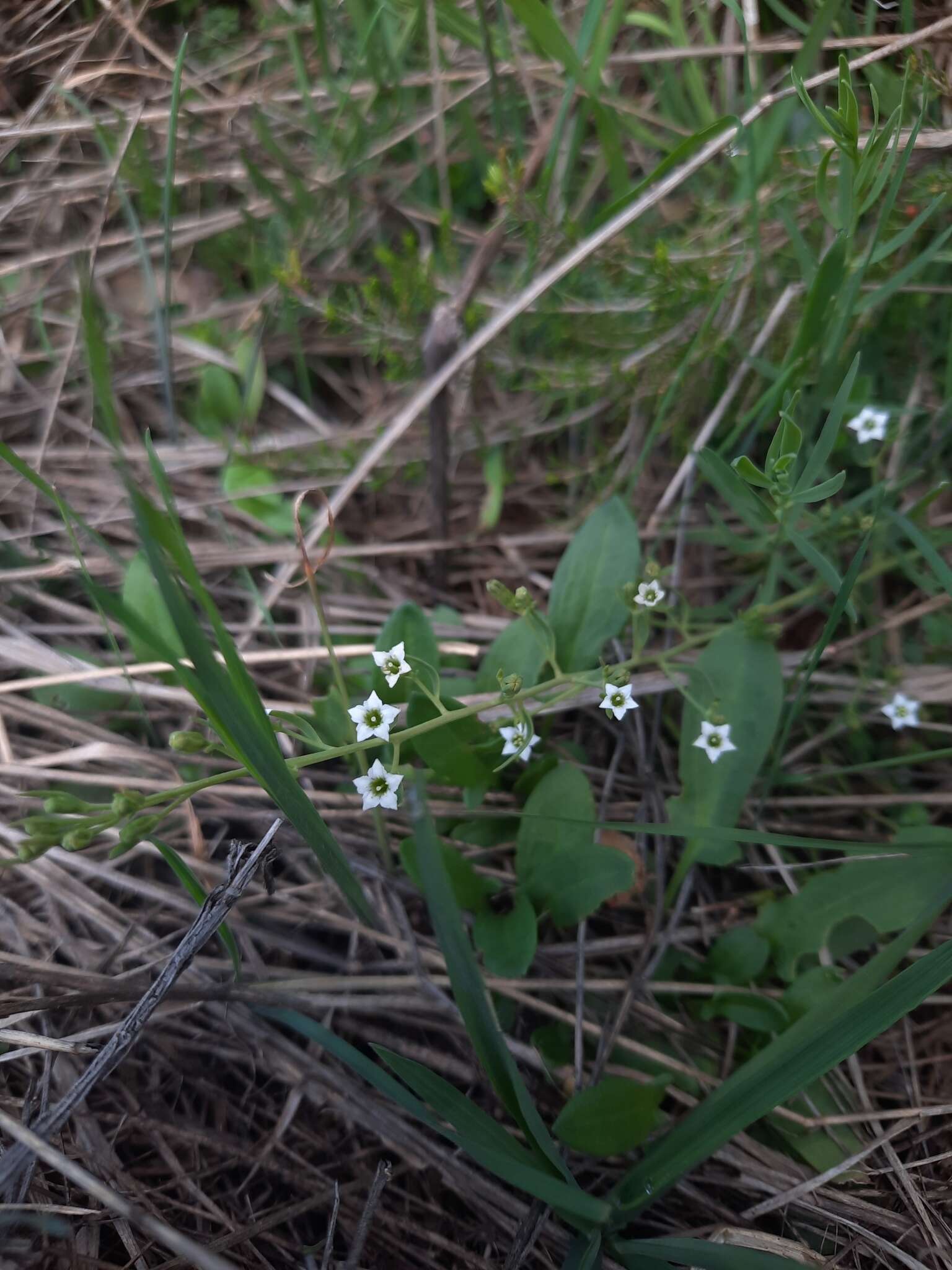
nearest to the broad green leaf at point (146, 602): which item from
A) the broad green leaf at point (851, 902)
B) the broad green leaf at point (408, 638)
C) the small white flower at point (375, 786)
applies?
the broad green leaf at point (408, 638)

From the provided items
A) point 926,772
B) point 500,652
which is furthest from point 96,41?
point 926,772

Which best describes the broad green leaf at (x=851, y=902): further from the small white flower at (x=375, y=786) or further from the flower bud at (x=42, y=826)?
the flower bud at (x=42, y=826)

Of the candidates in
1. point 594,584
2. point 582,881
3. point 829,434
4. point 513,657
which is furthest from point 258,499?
point 829,434

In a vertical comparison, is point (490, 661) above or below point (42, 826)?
below

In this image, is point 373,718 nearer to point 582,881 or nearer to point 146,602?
point 582,881

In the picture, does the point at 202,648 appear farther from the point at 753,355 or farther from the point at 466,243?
the point at 466,243

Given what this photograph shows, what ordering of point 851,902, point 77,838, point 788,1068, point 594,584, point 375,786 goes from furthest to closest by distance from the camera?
point 594,584
point 851,902
point 375,786
point 788,1068
point 77,838

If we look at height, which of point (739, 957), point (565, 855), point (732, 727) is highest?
point (732, 727)
